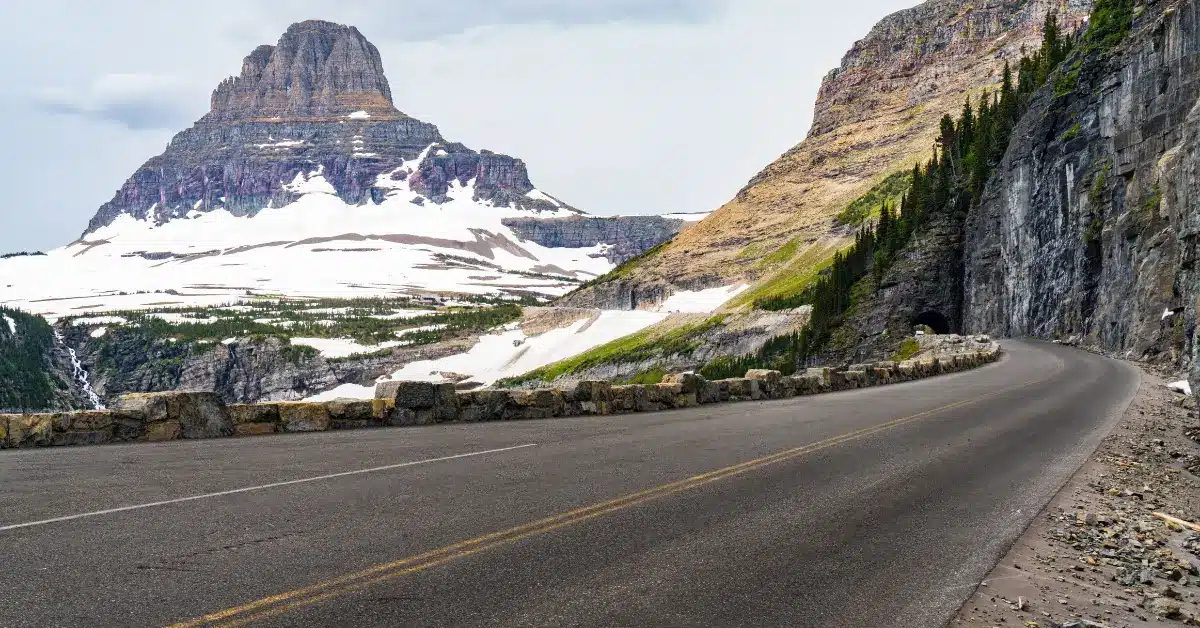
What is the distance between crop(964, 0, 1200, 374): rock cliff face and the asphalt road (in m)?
23.8

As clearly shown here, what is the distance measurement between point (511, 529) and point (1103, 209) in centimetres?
8064

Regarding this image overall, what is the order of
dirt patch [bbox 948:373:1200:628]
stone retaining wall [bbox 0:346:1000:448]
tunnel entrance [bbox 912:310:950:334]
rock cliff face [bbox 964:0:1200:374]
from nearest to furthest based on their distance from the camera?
dirt patch [bbox 948:373:1200:628]
stone retaining wall [bbox 0:346:1000:448]
rock cliff face [bbox 964:0:1200:374]
tunnel entrance [bbox 912:310:950:334]

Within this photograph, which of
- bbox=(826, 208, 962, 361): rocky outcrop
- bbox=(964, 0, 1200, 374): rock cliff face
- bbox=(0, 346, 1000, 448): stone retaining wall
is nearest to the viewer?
bbox=(0, 346, 1000, 448): stone retaining wall

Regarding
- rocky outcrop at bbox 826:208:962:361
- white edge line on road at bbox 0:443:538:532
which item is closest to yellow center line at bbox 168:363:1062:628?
white edge line on road at bbox 0:443:538:532

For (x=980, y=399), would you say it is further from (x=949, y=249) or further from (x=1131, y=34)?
(x=949, y=249)

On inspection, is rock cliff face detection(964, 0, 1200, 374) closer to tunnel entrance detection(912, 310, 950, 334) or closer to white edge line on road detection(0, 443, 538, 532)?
tunnel entrance detection(912, 310, 950, 334)

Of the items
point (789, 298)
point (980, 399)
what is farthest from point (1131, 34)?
point (789, 298)

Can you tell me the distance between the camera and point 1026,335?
287ft

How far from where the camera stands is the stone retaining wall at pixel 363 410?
1489cm

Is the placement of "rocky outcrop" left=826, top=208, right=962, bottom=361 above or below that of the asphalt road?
above

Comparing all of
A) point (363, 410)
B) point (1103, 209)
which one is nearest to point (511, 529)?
point (363, 410)

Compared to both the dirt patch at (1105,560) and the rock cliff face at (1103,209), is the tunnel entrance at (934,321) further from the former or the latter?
the dirt patch at (1105,560)

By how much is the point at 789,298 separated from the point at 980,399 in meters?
127

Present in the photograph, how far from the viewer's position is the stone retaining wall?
14.9m
